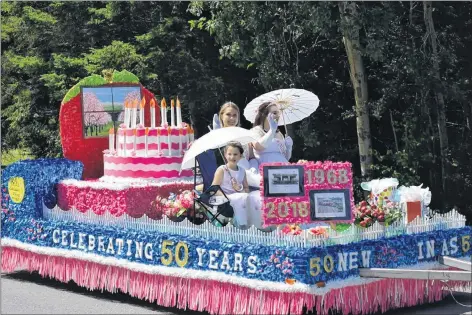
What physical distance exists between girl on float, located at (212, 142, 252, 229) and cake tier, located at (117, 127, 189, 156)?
1.24 metres

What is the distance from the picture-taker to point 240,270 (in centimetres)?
880

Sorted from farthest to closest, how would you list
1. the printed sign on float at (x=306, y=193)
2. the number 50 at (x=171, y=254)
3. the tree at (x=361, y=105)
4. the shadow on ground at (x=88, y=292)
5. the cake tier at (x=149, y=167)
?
1. the tree at (x=361, y=105)
2. the cake tier at (x=149, y=167)
3. the shadow on ground at (x=88, y=292)
4. the number 50 at (x=171, y=254)
5. the printed sign on float at (x=306, y=193)

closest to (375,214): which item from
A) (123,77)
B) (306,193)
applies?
(306,193)

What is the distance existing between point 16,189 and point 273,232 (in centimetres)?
406

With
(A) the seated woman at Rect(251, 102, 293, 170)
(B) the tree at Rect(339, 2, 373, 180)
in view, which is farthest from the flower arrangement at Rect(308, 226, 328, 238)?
(B) the tree at Rect(339, 2, 373, 180)

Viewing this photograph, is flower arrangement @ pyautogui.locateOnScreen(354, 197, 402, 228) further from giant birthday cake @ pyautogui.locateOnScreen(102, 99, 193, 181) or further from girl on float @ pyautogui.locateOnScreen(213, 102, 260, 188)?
giant birthday cake @ pyautogui.locateOnScreen(102, 99, 193, 181)

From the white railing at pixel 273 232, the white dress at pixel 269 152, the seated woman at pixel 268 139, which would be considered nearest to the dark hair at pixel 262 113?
the seated woman at pixel 268 139

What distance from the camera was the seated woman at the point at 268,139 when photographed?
10203 millimetres

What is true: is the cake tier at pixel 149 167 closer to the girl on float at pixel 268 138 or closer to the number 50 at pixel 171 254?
the girl on float at pixel 268 138

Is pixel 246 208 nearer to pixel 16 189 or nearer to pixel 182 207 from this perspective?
pixel 182 207

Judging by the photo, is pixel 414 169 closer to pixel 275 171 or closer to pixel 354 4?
pixel 354 4

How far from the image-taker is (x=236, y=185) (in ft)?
31.9

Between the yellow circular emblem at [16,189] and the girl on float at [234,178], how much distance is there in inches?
109

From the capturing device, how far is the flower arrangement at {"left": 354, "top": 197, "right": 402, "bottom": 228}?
9.58 m
